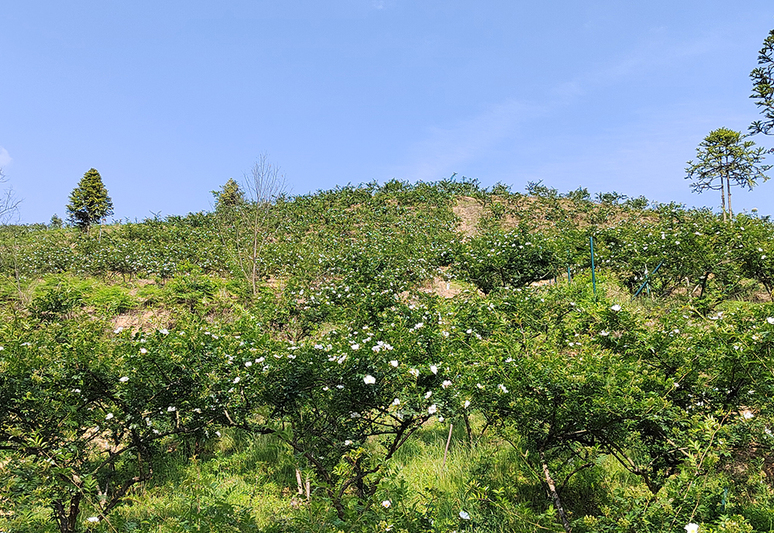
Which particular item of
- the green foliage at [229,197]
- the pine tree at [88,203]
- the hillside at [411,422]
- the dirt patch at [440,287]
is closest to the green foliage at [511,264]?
the dirt patch at [440,287]

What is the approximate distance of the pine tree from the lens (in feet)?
81.9

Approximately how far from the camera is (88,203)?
25078 millimetres

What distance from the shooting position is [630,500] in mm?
2258

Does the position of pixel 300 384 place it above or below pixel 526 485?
above

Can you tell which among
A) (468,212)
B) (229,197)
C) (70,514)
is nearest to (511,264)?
(70,514)

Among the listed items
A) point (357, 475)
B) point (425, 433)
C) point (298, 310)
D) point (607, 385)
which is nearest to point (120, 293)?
point (298, 310)

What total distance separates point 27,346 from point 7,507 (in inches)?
44.7

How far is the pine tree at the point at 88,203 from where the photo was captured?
81.9 feet

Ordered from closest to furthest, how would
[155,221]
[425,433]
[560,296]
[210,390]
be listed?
[210,390]
[425,433]
[560,296]
[155,221]

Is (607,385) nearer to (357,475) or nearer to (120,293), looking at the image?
(357,475)

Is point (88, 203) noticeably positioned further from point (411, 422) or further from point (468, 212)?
point (411, 422)

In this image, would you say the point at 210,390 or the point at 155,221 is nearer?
the point at 210,390

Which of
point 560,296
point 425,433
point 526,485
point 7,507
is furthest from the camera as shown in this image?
point 560,296

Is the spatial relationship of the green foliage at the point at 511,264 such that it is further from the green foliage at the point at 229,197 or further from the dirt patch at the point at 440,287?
the green foliage at the point at 229,197
